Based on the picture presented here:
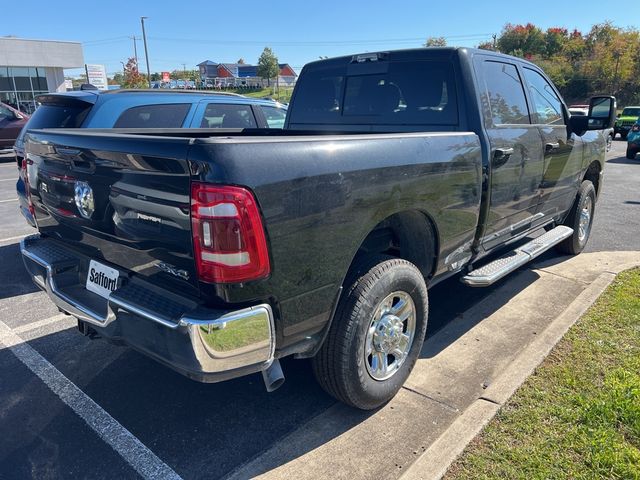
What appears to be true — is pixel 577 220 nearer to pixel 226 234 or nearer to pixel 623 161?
pixel 226 234

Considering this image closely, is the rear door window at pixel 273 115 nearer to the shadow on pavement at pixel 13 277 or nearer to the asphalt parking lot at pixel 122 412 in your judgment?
the shadow on pavement at pixel 13 277

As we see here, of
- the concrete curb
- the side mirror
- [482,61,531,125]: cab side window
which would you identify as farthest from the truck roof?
the concrete curb

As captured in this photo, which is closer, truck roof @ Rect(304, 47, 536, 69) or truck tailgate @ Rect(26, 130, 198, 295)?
truck tailgate @ Rect(26, 130, 198, 295)

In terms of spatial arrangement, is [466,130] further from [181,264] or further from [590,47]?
[590,47]

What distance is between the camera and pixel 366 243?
308 centimetres

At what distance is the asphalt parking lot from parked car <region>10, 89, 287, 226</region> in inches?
56.5

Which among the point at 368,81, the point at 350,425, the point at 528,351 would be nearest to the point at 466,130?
the point at 368,81

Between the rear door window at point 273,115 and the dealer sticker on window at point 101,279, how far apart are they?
4.73 metres

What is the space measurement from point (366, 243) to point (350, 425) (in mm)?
1068

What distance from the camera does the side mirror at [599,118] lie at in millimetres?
4941

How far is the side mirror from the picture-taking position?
4.94m

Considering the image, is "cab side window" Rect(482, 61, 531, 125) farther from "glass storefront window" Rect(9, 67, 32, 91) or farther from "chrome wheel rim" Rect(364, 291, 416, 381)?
"glass storefront window" Rect(9, 67, 32, 91)

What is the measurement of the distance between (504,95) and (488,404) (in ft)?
7.88

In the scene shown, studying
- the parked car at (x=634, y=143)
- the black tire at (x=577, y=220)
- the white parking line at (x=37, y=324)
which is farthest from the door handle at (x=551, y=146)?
the parked car at (x=634, y=143)
